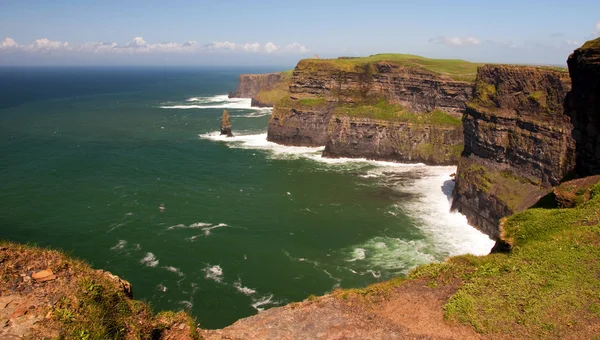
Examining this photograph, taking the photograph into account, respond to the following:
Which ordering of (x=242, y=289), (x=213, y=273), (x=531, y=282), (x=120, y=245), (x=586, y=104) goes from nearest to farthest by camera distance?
(x=531, y=282), (x=586, y=104), (x=242, y=289), (x=213, y=273), (x=120, y=245)

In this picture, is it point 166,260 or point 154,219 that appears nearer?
point 166,260

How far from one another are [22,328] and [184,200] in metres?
48.1

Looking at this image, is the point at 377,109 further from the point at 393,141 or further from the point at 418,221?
the point at 418,221

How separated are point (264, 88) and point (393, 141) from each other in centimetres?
10302

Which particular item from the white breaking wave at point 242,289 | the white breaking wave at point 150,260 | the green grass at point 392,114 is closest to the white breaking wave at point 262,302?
the white breaking wave at point 242,289

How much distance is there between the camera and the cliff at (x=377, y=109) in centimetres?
8212

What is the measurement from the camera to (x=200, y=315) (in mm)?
32844

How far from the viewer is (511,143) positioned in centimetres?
4875

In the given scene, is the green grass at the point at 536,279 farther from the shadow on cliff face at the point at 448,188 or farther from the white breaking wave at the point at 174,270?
the shadow on cliff face at the point at 448,188

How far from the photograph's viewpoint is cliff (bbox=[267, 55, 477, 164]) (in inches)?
3233

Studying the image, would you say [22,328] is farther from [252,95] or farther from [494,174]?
[252,95]

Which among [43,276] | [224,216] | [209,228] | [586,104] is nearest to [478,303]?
[43,276]

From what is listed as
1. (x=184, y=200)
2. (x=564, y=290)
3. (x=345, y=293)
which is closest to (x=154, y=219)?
(x=184, y=200)

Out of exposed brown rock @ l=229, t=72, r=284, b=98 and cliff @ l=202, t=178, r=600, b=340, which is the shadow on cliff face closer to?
cliff @ l=202, t=178, r=600, b=340
